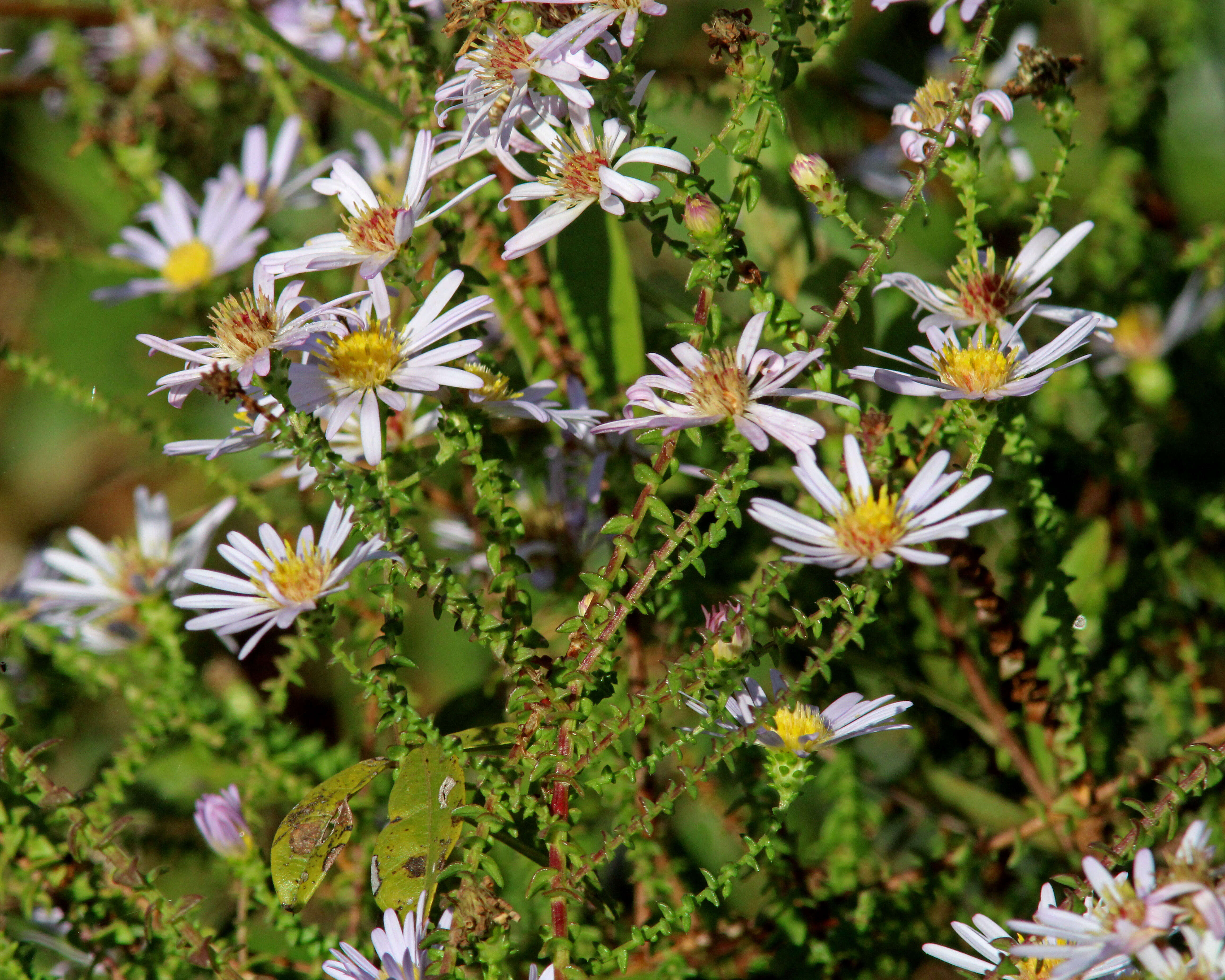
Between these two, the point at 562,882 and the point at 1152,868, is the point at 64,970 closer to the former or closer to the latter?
the point at 562,882

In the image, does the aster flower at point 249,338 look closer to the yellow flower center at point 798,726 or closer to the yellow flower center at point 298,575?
the yellow flower center at point 298,575

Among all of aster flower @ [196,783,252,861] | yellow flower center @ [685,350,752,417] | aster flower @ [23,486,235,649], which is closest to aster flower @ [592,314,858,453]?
yellow flower center @ [685,350,752,417]

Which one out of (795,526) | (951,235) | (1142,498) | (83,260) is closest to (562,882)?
(795,526)

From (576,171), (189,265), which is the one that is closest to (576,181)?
(576,171)

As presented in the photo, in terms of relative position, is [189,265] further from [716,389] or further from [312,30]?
[716,389]

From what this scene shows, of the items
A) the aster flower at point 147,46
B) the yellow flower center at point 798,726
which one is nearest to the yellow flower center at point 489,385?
the yellow flower center at point 798,726

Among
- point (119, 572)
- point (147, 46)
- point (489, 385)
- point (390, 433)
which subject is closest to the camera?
point (489, 385)
